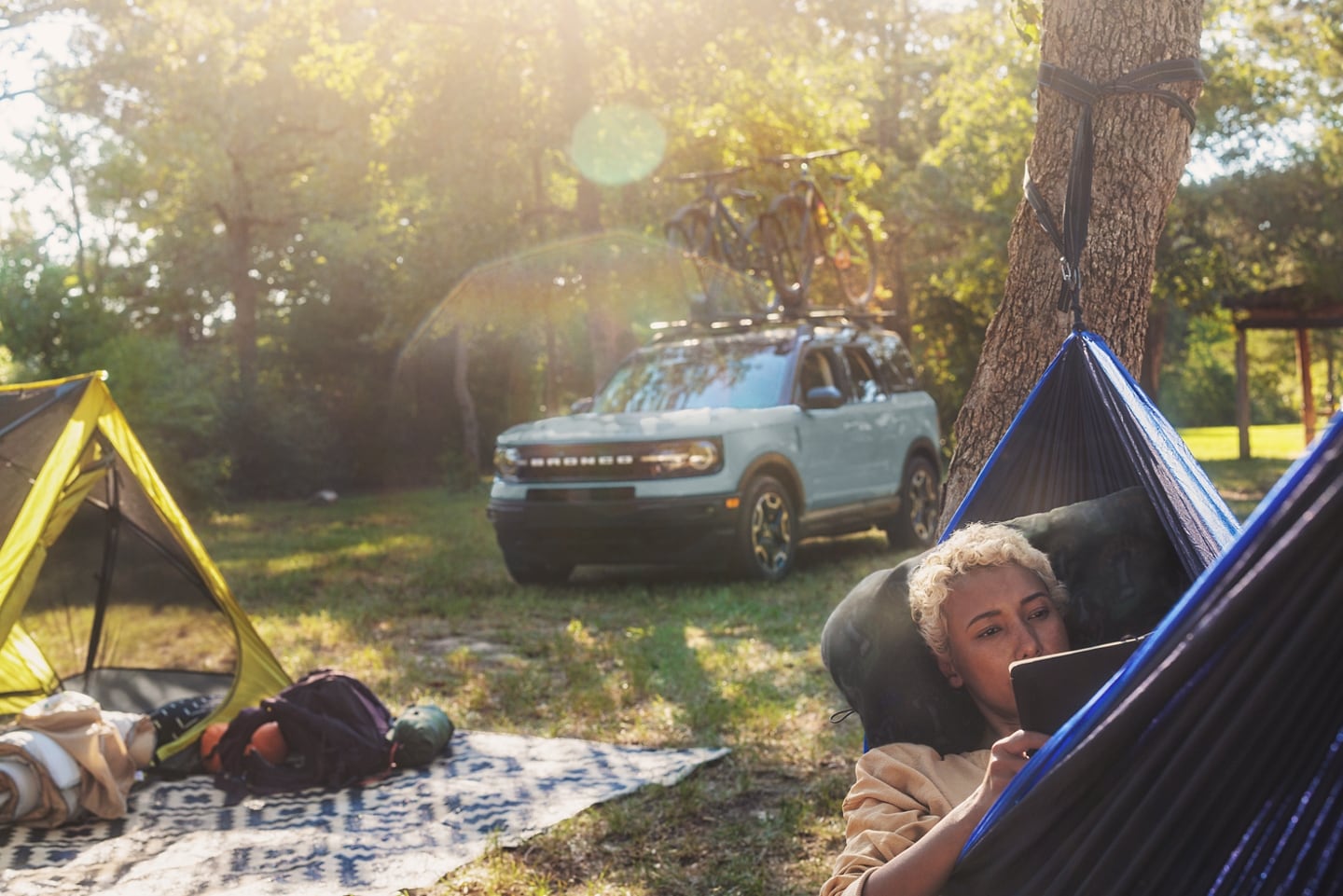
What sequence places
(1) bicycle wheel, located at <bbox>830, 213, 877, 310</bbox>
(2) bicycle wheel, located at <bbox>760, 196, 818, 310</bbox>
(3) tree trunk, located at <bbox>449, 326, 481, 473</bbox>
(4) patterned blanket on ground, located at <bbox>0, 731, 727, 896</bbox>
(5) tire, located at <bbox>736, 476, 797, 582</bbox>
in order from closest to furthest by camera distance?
(4) patterned blanket on ground, located at <bbox>0, 731, 727, 896</bbox>, (5) tire, located at <bbox>736, 476, 797, 582</bbox>, (2) bicycle wheel, located at <bbox>760, 196, 818, 310</bbox>, (1) bicycle wheel, located at <bbox>830, 213, 877, 310</bbox>, (3) tree trunk, located at <bbox>449, 326, 481, 473</bbox>

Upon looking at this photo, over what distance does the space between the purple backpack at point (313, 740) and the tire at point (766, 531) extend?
400 cm

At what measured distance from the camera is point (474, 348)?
89.2ft

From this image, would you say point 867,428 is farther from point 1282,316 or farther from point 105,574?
point 1282,316

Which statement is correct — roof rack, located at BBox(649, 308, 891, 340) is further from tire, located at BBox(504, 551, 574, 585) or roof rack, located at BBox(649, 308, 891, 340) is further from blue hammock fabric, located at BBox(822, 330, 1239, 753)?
blue hammock fabric, located at BBox(822, 330, 1239, 753)

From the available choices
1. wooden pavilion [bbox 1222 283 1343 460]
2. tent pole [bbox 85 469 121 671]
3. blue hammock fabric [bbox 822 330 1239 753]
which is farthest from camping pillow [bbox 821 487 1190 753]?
wooden pavilion [bbox 1222 283 1343 460]

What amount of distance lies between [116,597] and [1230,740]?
6.09 metres

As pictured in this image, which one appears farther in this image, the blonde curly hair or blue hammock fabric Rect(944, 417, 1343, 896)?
the blonde curly hair

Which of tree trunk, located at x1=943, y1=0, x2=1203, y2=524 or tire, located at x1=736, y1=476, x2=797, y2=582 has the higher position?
tree trunk, located at x1=943, y1=0, x2=1203, y2=524

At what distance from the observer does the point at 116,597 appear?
6648mm

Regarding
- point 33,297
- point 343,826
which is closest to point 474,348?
point 33,297

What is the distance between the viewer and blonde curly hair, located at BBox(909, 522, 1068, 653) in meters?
2.31

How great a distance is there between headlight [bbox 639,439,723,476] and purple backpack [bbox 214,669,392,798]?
3.62 meters

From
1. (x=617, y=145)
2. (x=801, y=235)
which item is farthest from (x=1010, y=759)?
(x=617, y=145)

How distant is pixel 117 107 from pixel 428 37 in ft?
29.1
